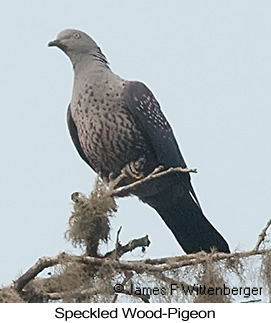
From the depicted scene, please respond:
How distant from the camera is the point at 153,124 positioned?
7.23 meters

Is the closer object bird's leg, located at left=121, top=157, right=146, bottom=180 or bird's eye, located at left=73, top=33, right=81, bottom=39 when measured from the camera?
bird's leg, located at left=121, top=157, right=146, bottom=180

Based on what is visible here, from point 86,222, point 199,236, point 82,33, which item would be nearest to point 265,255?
point 86,222

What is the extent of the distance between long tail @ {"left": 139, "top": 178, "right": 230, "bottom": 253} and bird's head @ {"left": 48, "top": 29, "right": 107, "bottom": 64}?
1.06 m

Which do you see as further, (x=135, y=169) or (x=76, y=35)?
(x=76, y=35)

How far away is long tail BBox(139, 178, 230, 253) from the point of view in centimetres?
712

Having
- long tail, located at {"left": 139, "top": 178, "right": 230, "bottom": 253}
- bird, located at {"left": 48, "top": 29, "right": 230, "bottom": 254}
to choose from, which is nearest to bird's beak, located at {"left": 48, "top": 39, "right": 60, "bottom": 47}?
bird, located at {"left": 48, "top": 29, "right": 230, "bottom": 254}

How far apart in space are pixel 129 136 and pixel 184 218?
735 millimetres

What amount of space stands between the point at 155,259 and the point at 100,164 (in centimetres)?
178

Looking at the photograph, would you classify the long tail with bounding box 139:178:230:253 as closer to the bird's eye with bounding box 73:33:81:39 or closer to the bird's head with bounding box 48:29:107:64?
the bird's head with bounding box 48:29:107:64

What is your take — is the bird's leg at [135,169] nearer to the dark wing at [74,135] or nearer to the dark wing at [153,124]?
the dark wing at [153,124]

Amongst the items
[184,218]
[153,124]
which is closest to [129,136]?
[153,124]

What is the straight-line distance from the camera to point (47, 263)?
526 centimetres

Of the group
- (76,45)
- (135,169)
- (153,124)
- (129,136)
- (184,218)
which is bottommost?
(184,218)

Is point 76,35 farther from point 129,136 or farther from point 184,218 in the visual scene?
point 184,218
